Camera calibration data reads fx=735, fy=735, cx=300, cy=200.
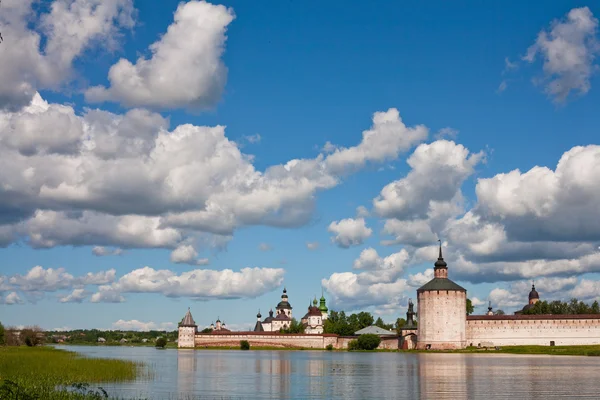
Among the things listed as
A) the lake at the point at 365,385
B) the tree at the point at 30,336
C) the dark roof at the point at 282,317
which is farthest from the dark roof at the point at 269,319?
the lake at the point at 365,385

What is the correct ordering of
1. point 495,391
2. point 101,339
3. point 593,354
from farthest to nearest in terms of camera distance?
1. point 101,339
2. point 593,354
3. point 495,391

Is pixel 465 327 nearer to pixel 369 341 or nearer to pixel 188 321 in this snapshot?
pixel 369 341

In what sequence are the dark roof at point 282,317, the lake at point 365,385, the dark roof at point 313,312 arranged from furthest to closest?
the dark roof at point 282,317, the dark roof at point 313,312, the lake at point 365,385

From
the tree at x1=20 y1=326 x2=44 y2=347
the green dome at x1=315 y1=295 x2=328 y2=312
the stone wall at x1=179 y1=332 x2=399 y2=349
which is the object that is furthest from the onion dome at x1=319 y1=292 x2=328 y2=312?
the tree at x1=20 y1=326 x2=44 y2=347

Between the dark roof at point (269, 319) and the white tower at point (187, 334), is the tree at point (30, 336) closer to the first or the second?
the white tower at point (187, 334)

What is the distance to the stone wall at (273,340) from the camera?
98.8m

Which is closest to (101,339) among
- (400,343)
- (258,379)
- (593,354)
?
(400,343)

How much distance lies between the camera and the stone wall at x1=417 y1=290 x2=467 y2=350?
84.2m

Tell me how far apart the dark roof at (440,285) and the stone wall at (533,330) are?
14.4 feet

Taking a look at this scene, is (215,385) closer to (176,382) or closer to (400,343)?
(176,382)

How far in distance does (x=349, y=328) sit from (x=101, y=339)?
4231 inches

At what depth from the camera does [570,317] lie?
273 ft

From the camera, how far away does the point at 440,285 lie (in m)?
86.3

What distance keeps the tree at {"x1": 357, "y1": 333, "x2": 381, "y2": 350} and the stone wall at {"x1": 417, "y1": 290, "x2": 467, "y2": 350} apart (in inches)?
197
